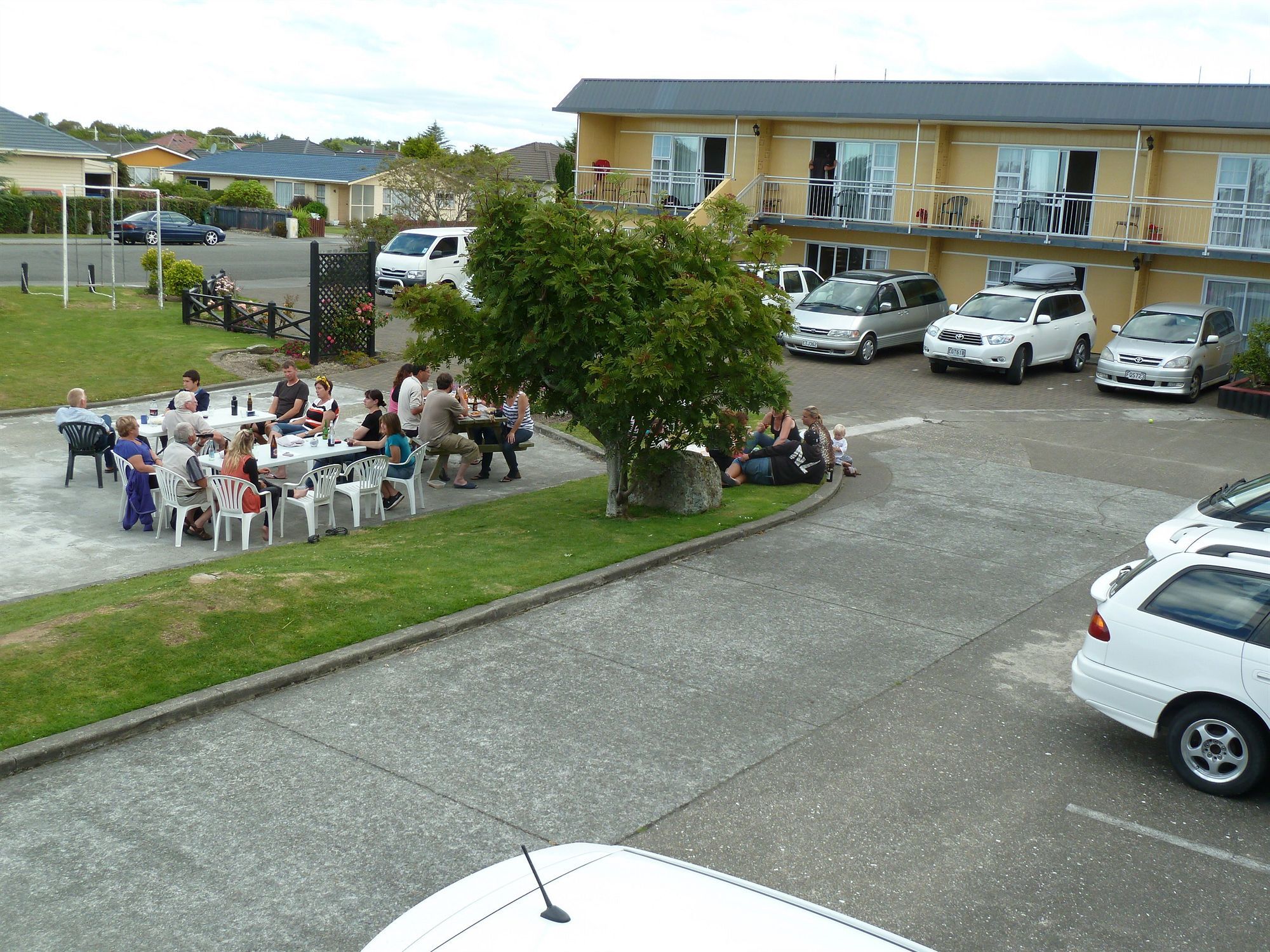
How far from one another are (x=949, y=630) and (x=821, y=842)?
4152 millimetres

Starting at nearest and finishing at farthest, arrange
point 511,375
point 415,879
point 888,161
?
1. point 415,879
2. point 511,375
3. point 888,161

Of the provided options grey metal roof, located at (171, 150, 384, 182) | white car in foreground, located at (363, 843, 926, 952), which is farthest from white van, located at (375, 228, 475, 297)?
grey metal roof, located at (171, 150, 384, 182)

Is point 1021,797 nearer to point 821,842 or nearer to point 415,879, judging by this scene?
point 821,842

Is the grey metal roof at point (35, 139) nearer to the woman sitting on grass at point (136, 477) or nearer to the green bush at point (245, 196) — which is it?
the green bush at point (245, 196)

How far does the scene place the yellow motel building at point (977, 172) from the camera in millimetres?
27438

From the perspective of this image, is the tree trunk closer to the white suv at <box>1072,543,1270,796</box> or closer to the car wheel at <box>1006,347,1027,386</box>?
the white suv at <box>1072,543,1270,796</box>

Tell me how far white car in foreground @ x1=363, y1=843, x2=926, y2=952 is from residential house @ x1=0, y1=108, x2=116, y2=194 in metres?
54.0

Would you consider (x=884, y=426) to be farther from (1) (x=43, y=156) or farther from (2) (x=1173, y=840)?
(1) (x=43, y=156)

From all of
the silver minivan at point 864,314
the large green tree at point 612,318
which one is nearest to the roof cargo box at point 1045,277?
the silver minivan at point 864,314

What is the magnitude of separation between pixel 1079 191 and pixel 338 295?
18291 mm

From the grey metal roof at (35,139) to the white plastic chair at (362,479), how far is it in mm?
45158

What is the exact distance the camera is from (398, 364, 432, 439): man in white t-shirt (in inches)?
624

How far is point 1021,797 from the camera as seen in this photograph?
7.28m

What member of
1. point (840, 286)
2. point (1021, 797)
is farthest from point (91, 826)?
point (840, 286)
